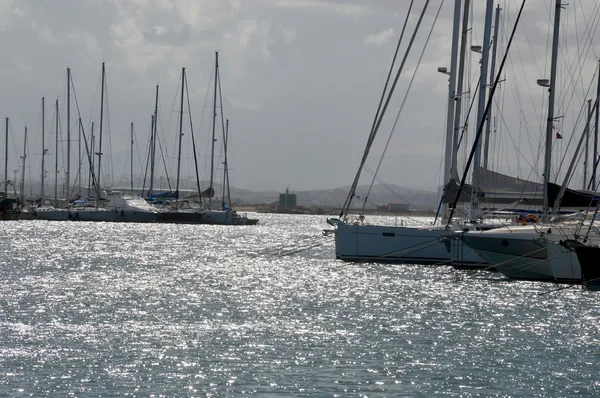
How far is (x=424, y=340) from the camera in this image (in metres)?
27.1

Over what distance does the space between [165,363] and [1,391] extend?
167 inches

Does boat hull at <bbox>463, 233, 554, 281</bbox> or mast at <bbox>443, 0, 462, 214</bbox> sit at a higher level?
mast at <bbox>443, 0, 462, 214</bbox>

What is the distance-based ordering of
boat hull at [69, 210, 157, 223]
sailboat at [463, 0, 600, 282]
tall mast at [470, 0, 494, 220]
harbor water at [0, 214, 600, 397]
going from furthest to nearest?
1. boat hull at [69, 210, 157, 223]
2. tall mast at [470, 0, 494, 220]
3. sailboat at [463, 0, 600, 282]
4. harbor water at [0, 214, 600, 397]

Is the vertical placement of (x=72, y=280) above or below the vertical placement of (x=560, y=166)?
below

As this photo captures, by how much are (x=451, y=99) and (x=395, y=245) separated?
859 centimetres

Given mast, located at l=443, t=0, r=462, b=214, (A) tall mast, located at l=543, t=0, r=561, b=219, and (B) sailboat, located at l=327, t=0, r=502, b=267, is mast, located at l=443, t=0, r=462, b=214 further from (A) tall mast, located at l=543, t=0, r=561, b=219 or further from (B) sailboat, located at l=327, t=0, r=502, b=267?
(A) tall mast, located at l=543, t=0, r=561, b=219

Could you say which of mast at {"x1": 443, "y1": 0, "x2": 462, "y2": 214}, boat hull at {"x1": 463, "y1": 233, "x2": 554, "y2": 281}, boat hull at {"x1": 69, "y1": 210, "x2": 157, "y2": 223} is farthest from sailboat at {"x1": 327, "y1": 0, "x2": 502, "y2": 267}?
boat hull at {"x1": 69, "y1": 210, "x2": 157, "y2": 223}

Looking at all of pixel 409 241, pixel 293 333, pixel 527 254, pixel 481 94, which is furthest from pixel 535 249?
pixel 293 333

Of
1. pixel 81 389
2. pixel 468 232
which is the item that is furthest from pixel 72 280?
pixel 81 389

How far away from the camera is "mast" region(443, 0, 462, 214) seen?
49594 millimetres

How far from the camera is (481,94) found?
50.4 metres

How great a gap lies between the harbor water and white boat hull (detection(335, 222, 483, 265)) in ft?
2.53

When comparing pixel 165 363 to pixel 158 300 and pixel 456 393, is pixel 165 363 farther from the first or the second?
pixel 158 300

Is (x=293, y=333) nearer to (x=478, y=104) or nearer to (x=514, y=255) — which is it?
(x=514, y=255)
